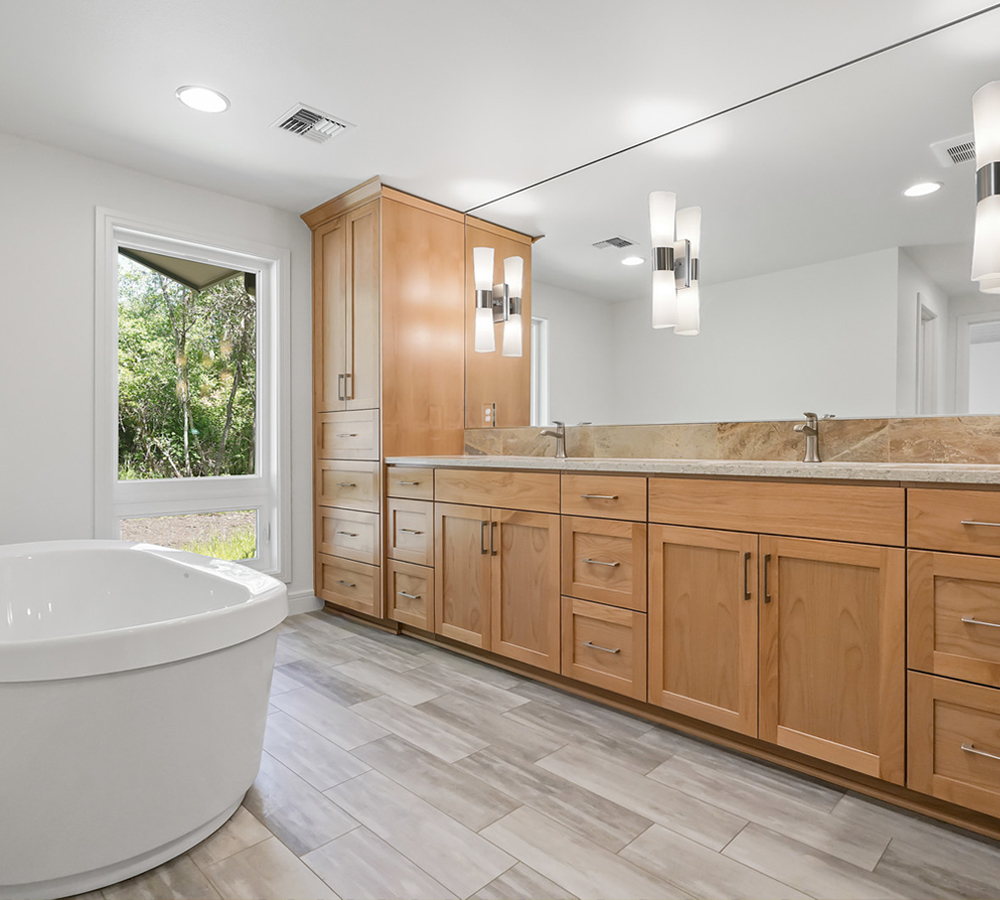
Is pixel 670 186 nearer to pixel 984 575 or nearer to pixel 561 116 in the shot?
pixel 561 116

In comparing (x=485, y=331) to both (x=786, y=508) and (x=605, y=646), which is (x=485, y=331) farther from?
(x=786, y=508)

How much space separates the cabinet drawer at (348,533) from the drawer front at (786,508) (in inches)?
66.1

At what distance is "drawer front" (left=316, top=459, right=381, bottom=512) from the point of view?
3.30 m

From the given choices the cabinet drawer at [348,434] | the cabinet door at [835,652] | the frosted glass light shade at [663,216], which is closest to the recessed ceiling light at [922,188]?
the frosted glass light shade at [663,216]

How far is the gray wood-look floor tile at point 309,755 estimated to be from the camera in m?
1.83

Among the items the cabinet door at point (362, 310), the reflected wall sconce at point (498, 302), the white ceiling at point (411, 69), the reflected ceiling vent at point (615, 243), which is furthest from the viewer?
the reflected wall sconce at point (498, 302)

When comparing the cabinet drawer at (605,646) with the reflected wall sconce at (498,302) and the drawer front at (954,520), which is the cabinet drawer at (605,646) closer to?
the drawer front at (954,520)

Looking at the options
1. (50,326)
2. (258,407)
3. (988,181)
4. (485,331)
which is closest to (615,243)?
(485,331)

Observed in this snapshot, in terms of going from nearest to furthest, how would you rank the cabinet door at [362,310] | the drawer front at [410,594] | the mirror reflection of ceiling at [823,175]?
the mirror reflection of ceiling at [823,175]
the drawer front at [410,594]
the cabinet door at [362,310]

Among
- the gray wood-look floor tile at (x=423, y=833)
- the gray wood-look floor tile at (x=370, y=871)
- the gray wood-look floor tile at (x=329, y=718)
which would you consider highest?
the gray wood-look floor tile at (x=370, y=871)

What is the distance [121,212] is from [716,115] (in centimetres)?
269

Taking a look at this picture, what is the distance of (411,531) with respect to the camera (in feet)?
10.2

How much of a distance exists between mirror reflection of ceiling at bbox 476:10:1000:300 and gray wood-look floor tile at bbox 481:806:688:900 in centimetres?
199

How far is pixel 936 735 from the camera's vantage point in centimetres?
156
